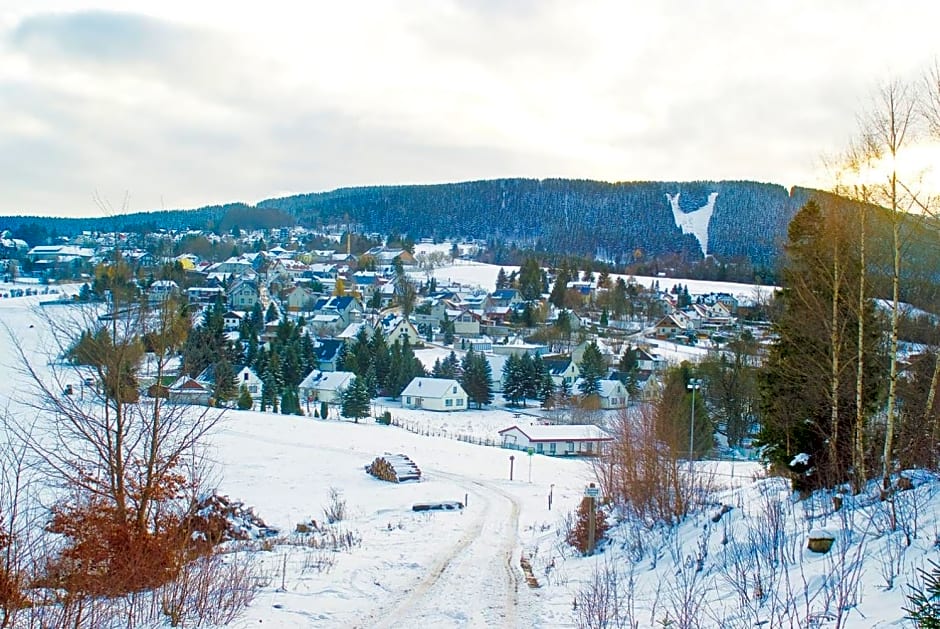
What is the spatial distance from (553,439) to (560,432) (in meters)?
1.42

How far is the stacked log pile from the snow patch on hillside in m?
151

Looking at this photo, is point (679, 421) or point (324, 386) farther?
point (324, 386)

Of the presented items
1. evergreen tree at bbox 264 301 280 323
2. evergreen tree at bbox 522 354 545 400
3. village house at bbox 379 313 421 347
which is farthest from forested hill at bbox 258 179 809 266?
evergreen tree at bbox 522 354 545 400

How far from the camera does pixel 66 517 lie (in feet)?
28.8

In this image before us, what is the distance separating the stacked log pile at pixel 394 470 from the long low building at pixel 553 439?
1471 centimetres

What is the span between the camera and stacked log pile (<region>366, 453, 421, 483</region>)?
1039 inches

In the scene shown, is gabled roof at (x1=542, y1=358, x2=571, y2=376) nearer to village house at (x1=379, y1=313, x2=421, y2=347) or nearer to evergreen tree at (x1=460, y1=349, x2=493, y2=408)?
evergreen tree at (x1=460, y1=349, x2=493, y2=408)

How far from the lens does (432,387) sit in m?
55.5

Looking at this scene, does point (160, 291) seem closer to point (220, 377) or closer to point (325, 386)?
point (220, 377)

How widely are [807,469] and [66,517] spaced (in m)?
11.0

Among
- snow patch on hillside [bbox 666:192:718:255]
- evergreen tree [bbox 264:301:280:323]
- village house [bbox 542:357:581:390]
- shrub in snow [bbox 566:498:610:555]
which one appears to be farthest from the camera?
snow patch on hillside [bbox 666:192:718:255]

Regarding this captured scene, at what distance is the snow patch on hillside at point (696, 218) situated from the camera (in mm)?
173688

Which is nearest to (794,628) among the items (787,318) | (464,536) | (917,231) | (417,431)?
(917,231)

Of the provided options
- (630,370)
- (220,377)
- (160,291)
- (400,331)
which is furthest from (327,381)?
(160,291)
